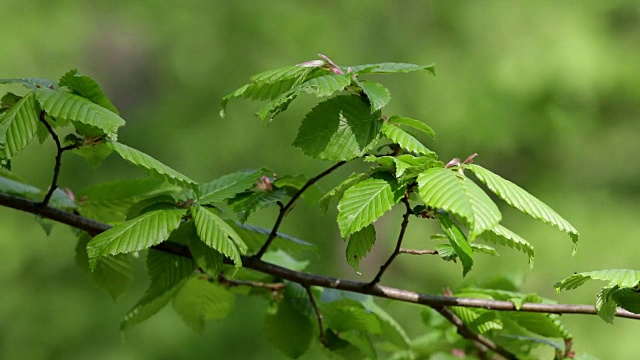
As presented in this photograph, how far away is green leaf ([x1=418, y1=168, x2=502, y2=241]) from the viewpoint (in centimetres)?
74

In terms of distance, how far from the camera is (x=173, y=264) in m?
1.04

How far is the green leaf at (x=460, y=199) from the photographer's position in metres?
0.74

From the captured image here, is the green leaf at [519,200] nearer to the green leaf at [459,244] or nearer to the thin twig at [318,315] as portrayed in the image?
the green leaf at [459,244]

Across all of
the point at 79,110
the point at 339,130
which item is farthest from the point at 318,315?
the point at 79,110

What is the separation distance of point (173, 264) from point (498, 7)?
10.5 feet

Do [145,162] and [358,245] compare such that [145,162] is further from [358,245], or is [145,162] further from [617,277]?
[617,277]

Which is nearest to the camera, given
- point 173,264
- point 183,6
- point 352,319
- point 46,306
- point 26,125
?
point 26,125

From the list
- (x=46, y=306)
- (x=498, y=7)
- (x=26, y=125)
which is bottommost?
(x=46, y=306)

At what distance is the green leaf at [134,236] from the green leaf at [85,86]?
0.12 metres

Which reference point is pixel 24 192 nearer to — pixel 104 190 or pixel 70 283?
pixel 104 190

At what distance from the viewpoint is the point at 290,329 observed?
1.18 meters

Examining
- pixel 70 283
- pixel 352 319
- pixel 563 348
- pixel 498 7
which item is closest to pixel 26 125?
pixel 352 319

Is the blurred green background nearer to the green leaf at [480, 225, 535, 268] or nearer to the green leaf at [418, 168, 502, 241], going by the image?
the green leaf at [480, 225, 535, 268]

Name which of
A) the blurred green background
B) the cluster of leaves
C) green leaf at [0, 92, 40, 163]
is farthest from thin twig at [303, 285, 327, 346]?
the blurred green background
